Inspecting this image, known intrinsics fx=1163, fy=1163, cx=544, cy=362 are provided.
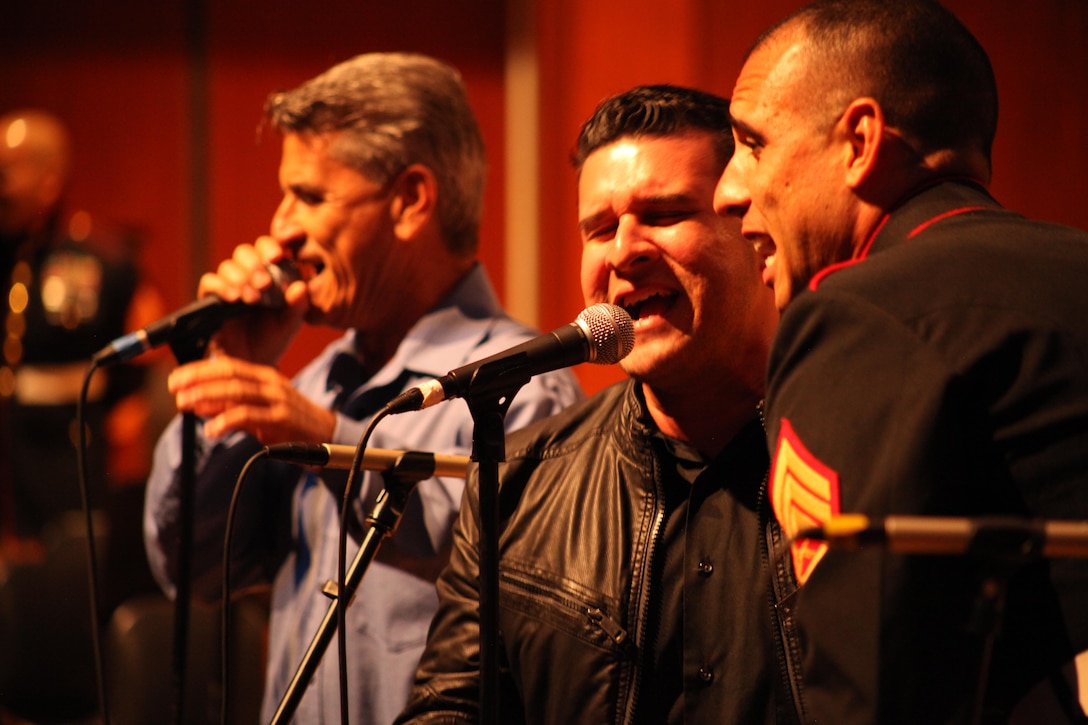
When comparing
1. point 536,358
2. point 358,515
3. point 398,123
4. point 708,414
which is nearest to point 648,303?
point 708,414

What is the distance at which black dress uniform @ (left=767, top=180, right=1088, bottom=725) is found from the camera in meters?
1.03

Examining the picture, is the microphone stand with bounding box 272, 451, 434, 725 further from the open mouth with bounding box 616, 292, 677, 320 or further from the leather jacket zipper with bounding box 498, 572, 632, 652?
the open mouth with bounding box 616, 292, 677, 320

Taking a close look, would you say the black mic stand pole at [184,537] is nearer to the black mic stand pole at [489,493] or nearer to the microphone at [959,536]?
the black mic stand pole at [489,493]

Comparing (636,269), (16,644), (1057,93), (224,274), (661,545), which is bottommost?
(16,644)

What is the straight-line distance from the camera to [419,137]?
8.52 feet

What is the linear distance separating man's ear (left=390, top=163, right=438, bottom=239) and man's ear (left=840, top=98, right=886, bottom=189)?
4.44 feet

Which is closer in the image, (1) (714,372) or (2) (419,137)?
(1) (714,372)

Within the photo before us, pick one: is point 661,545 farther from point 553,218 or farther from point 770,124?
point 553,218

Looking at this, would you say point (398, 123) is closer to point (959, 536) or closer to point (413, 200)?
point (413, 200)

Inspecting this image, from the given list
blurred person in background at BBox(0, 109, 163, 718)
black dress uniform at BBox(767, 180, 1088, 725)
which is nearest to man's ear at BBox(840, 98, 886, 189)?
black dress uniform at BBox(767, 180, 1088, 725)

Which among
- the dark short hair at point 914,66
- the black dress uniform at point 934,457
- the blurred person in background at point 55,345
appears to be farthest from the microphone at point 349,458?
the blurred person in background at point 55,345

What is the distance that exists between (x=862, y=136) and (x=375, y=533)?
32.6 inches

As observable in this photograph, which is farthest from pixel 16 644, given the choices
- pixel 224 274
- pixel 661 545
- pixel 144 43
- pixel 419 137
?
pixel 144 43

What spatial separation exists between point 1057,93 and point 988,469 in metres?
2.55
